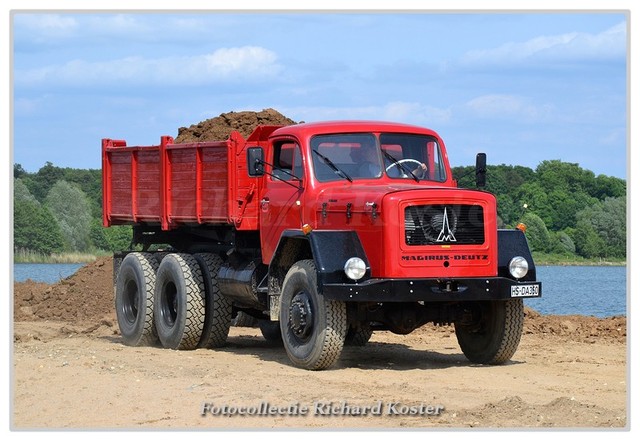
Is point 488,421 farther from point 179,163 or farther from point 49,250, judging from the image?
point 49,250

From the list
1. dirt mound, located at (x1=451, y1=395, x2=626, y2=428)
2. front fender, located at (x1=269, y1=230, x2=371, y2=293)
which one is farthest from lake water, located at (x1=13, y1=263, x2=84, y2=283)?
dirt mound, located at (x1=451, y1=395, x2=626, y2=428)

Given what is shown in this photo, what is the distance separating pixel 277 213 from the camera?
53.7 ft

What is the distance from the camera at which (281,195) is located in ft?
53.4

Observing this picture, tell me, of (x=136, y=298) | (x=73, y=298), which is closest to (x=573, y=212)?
(x=73, y=298)

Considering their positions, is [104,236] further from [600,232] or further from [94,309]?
[600,232]

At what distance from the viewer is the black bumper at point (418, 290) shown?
14297mm

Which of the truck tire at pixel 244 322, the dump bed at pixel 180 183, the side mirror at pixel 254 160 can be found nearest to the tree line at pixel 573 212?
the truck tire at pixel 244 322

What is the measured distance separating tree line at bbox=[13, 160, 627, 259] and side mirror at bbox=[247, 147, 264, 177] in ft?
31.0

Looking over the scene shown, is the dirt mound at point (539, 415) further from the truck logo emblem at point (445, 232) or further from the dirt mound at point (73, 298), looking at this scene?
the dirt mound at point (73, 298)

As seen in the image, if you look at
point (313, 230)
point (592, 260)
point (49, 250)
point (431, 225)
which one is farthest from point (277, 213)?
point (49, 250)

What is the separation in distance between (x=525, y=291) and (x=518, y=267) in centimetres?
38

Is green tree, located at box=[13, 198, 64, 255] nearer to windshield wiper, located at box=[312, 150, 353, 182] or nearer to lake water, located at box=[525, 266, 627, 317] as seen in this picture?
lake water, located at box=[525, 266, 627, 317]

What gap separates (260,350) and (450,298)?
4.40 meters

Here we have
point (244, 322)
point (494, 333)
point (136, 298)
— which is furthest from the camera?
point (244, 322)
